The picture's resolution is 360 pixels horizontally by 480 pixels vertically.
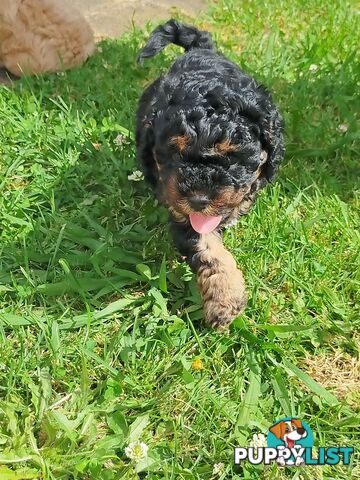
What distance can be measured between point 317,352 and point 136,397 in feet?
2.90

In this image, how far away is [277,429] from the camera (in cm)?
231

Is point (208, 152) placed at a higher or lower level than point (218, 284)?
higher

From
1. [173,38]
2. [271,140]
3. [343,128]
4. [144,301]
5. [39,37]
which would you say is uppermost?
[173,38]

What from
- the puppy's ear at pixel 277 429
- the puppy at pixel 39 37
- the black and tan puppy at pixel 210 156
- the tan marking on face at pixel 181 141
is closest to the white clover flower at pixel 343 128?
the black and tan puppy at pixel 210 156

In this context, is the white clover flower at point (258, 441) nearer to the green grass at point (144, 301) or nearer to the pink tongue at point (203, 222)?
the green grass at point (144, 301)

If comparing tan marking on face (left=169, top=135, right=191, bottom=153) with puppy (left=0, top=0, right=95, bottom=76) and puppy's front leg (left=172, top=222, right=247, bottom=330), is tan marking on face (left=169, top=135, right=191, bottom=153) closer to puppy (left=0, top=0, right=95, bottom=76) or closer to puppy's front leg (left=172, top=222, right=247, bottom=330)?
puppy's front leg (left=172, top=222, right=247, bottom=330)

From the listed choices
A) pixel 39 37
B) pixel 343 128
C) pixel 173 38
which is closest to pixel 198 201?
pixel 173 38

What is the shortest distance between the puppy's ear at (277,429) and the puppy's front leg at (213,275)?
50 centimetres

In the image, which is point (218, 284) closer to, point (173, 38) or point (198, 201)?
point (198, 201)

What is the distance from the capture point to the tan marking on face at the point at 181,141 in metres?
2.29

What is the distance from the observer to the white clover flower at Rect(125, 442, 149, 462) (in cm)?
214

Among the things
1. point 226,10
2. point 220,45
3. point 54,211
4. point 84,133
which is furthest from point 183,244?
point 226,10

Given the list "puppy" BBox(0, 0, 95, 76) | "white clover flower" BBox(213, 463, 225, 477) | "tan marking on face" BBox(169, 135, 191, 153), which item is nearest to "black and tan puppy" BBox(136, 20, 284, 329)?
"tan marking on face" BBox(169, 135, 191, 153)

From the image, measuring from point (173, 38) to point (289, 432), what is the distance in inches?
86.3
